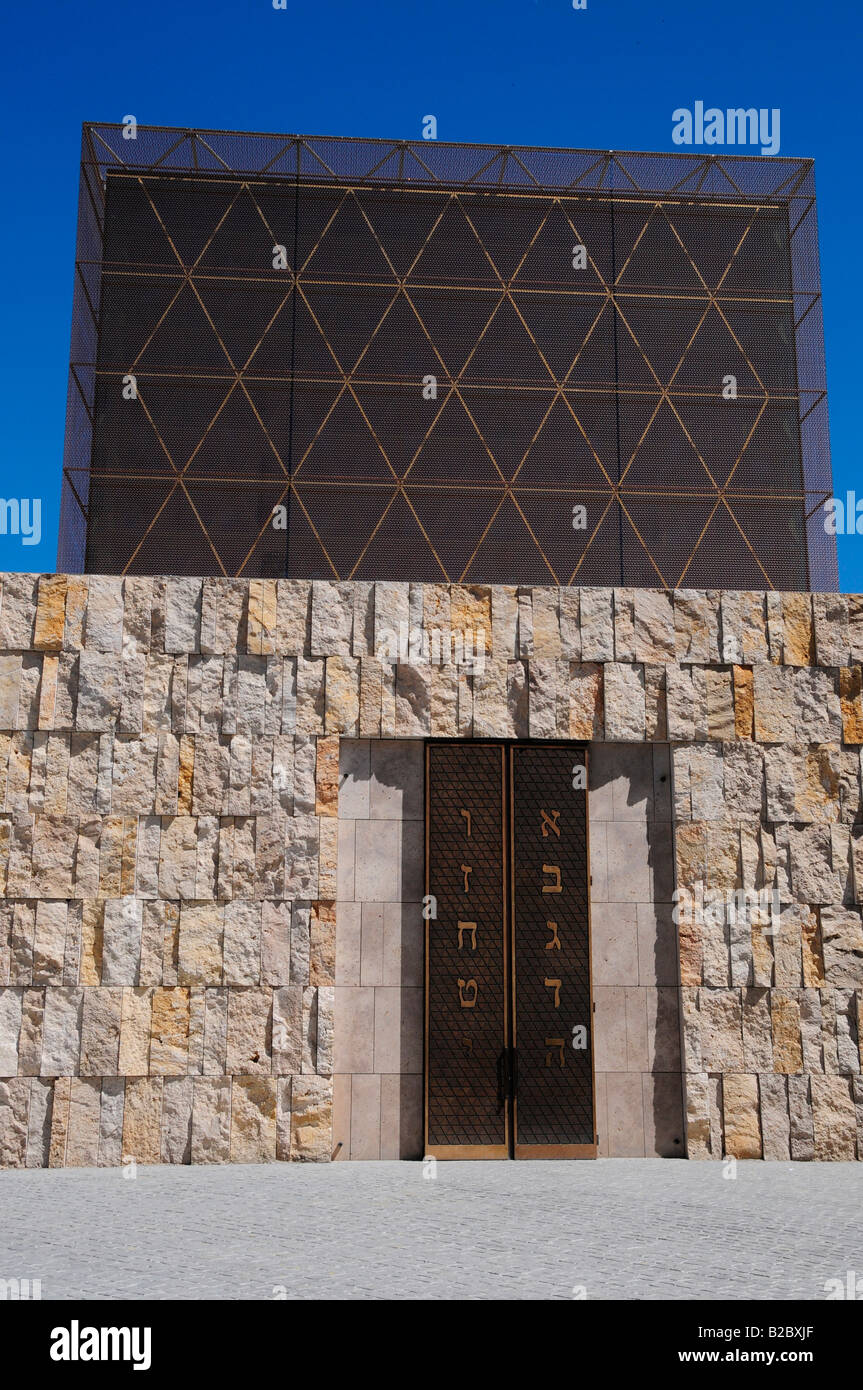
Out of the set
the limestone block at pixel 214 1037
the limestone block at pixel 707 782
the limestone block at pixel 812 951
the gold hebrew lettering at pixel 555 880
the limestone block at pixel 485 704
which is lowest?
the limestone block at pixel 214 1037

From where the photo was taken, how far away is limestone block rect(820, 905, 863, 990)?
12.6 metres

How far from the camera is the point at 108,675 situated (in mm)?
12492

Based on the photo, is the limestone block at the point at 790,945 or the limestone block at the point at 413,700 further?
the limestone block at the point at 413,700

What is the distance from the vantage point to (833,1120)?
1240cm

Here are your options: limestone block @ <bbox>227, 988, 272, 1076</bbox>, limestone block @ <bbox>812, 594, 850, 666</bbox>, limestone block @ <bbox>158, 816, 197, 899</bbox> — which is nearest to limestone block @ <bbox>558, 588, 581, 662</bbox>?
limestone block @ <bbox>812, 594, 850, 666</bbox>

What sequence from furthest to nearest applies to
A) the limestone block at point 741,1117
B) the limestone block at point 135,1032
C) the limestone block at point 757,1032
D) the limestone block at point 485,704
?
1. the limestone block at point 485,704
2. the limestone block at point 757,1032
3. the limestone block at point 741,1117
4. the limestone block at point 135,1032

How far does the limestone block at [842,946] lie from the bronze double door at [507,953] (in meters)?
2.39

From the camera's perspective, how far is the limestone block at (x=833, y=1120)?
12.4m

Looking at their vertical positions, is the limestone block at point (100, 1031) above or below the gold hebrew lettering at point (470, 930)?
below

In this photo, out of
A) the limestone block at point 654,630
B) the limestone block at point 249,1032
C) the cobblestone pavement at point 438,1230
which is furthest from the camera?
the limestone block at point 654,630

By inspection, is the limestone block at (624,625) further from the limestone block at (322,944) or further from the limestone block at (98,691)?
the limestone block at (98,691)

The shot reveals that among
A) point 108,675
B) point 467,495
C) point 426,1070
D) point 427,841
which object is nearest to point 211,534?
point 467,495

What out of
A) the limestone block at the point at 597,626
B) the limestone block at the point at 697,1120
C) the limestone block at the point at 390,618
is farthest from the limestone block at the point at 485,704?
the limestone block at the point at 697,1120
